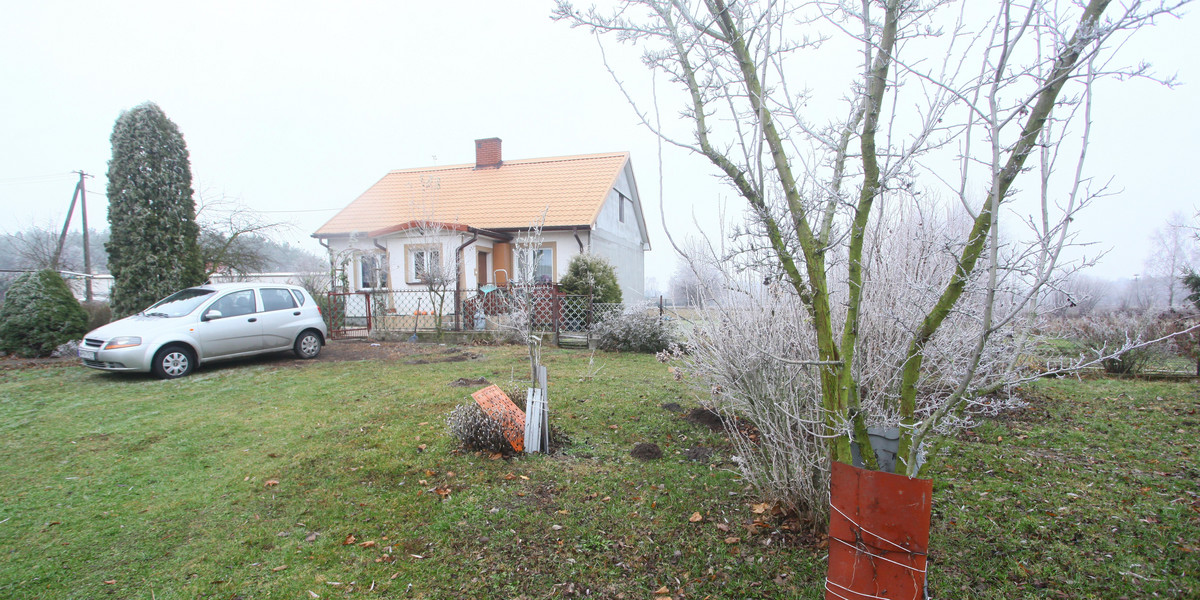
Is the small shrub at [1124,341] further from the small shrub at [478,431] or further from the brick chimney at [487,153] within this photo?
the brick chimney at [487,153]

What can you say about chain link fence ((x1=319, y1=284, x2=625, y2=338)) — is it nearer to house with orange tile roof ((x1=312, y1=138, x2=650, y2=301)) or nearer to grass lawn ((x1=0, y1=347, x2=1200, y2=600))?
house with orange tile roof ((x1=312, y1=138, x2=650, y2=301))

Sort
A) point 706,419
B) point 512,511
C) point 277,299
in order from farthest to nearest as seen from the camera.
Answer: point 277,299
point 706,419
point 512,511

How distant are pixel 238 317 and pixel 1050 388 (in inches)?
448

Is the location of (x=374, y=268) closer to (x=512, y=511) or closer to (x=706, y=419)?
(x=706, y=419)

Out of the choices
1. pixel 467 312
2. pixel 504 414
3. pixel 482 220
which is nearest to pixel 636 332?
pixel 467 312

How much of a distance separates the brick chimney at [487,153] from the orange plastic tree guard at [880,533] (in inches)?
738

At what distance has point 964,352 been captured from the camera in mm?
3783

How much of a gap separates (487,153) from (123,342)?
13659 millimetres

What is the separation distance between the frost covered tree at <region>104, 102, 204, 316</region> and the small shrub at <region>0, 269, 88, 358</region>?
2.65 feet

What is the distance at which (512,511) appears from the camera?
3.26m

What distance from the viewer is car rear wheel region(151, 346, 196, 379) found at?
24.1 ft

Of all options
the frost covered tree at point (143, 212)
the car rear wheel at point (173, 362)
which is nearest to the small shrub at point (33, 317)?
the frost covered tree at point (143, 212)

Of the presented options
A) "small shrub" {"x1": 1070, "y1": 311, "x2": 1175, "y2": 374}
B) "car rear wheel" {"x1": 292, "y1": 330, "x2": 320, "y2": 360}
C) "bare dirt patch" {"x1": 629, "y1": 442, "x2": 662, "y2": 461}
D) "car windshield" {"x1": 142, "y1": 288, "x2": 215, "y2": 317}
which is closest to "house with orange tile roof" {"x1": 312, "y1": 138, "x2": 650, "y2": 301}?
"car rear wheel" {"x1": 292, "y1": 330, "x2": 320, "y2": 360}

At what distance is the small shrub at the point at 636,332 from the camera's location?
32.6 ft
